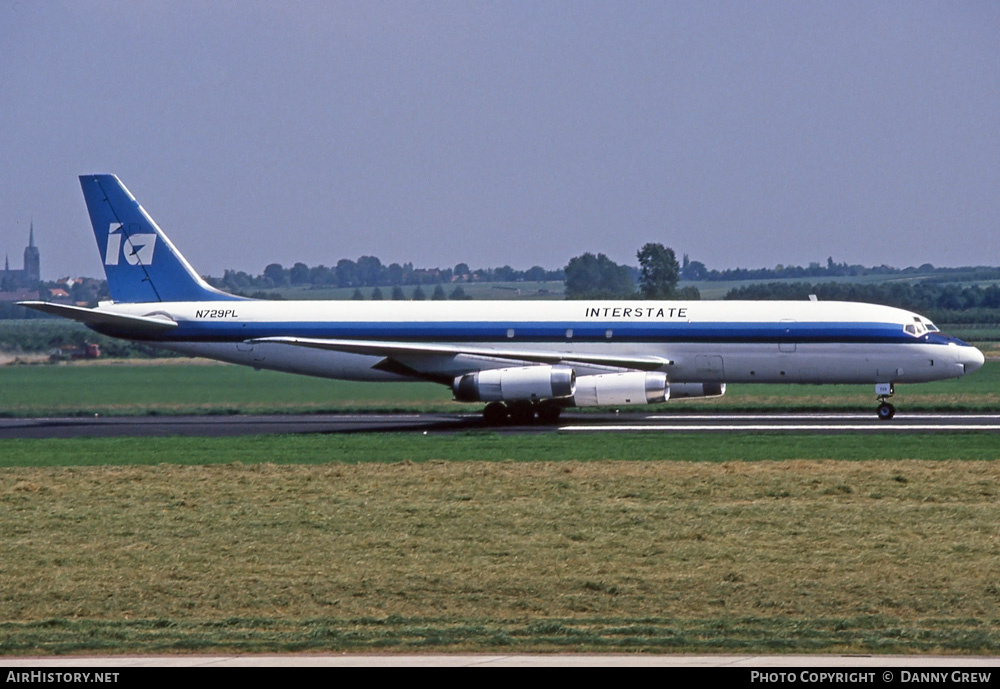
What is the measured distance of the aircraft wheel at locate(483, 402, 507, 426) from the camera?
37906 millimetres

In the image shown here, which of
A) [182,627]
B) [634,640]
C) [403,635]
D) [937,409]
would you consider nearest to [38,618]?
[182,627]

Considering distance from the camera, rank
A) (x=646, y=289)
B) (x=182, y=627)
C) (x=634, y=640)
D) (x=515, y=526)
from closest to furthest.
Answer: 1. (x=634, y=640)
2. (x=182, y=627)
3. (x=515, y=526)
4. (x=646, y=289)

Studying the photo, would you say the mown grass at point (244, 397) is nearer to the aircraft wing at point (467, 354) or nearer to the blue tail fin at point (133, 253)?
the aircraft wing at point (467, 354)

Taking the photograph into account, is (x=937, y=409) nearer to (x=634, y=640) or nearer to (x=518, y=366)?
(x=518, y=366)

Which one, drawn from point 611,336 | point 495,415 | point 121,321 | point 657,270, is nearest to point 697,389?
point 611,336

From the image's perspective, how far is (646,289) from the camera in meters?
93.7

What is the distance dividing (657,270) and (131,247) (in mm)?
61357

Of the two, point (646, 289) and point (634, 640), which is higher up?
point (646, 289)

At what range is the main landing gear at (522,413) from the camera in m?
37.8

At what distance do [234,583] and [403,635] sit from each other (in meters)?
3.83

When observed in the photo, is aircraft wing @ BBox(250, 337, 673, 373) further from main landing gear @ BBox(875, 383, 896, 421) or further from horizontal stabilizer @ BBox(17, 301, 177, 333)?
main landing gear @ BBox(875, 383, 896, 421)

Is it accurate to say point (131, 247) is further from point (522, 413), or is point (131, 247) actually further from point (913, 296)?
point (913, 296)

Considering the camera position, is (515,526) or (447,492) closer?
(515,526)

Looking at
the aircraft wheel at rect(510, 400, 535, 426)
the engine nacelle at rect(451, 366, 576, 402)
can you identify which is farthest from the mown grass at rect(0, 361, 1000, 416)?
the engine nacelle at rect(451, 366, 576, 402)
